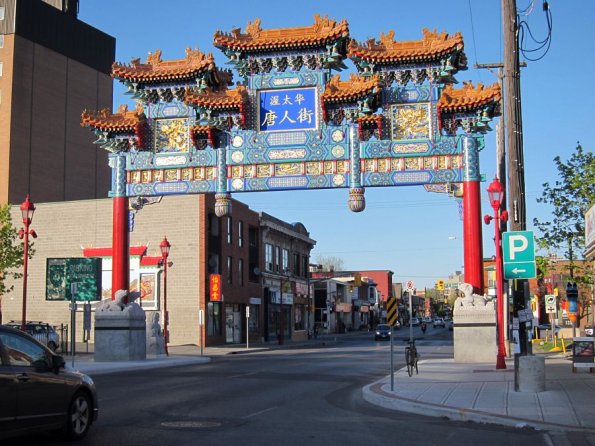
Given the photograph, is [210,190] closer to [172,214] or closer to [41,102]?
[172,214]

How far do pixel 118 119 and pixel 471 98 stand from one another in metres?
14.2

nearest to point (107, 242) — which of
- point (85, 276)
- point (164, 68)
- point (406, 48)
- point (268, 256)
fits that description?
point (268, 256)

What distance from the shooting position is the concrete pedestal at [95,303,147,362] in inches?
1174

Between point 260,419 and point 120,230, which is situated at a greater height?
point 120,230

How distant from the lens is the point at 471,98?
26516mm

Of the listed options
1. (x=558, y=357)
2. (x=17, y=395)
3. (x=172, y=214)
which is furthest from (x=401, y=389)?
(x=172, y=214)

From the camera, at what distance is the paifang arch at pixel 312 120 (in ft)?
87.9

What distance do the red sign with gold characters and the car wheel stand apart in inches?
1519

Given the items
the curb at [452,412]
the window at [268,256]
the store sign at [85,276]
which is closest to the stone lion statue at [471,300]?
the curb at [452,412]

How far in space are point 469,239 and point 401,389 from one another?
10.4 m

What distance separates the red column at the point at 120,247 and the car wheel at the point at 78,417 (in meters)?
19.6

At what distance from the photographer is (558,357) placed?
30.0m

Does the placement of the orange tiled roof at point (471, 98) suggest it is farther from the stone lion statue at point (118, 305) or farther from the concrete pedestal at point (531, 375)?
the stone lion statue at point (118, 305)

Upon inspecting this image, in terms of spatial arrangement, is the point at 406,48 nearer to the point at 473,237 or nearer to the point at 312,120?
the point at 312,120
